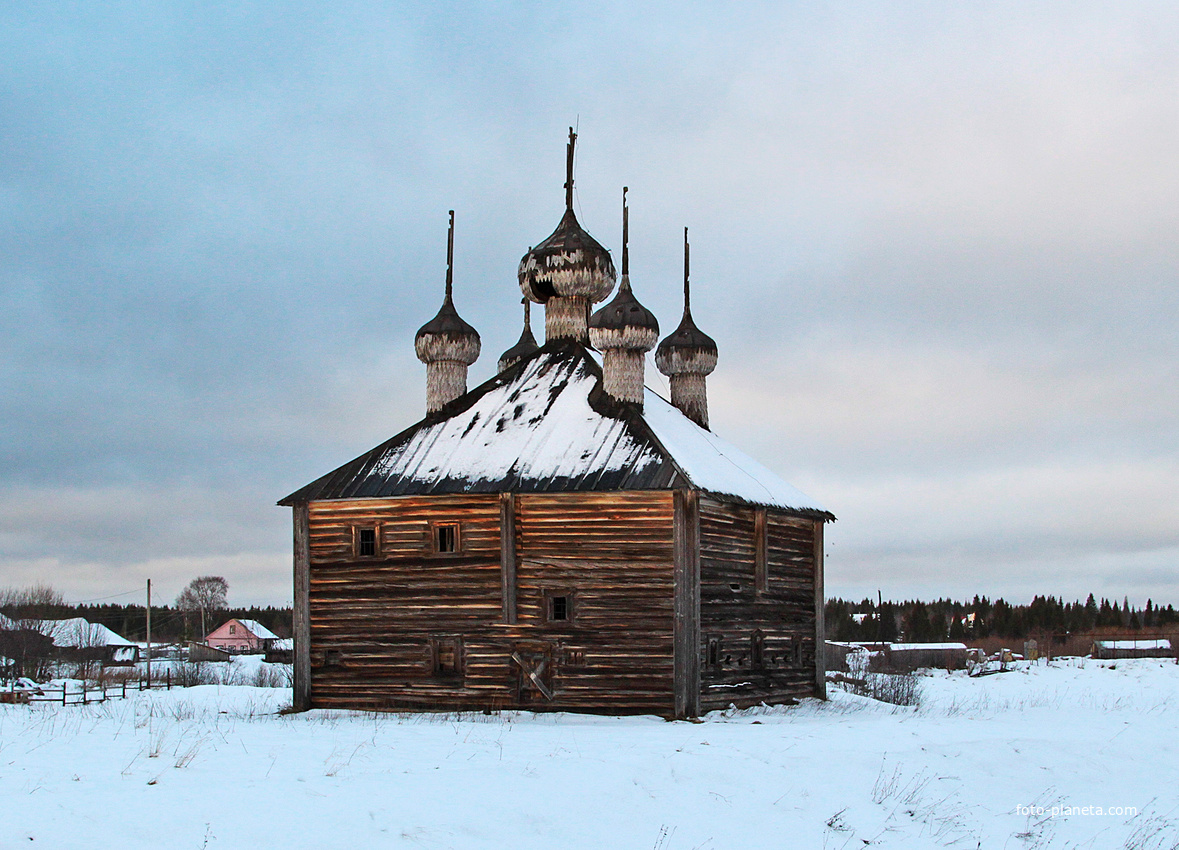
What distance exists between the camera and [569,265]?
26.4 meters

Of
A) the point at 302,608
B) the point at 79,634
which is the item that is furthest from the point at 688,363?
the point at 79,634

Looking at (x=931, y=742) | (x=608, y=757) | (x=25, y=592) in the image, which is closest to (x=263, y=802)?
(x=608, y=757)

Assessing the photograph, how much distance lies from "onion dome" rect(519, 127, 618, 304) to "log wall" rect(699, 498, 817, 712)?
Result: 685cm

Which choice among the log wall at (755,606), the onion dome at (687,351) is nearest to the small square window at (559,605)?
the log wall at (755,606)

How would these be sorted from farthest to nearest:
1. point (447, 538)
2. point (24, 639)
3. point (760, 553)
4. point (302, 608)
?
1. point (24, 639)
2. point (760, 553)
3. point (302, 608)
4. point (447, 538)

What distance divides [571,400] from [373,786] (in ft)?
44.8

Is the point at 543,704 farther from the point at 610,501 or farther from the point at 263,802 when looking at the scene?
the point at 263,802

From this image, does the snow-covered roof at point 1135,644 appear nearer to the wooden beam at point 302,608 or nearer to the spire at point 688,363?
the spire at point 688,363

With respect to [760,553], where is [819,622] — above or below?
below

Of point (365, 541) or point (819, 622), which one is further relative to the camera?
point (819, 622)

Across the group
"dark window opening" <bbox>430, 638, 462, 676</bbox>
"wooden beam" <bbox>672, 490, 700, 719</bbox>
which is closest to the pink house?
"dark window opening" <bbox>430, 638, 462, 676</bbox>

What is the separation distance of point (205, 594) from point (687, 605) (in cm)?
10032

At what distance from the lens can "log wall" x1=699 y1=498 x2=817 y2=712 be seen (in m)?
21.6

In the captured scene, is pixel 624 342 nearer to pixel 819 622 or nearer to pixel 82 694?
pixel 819 622
